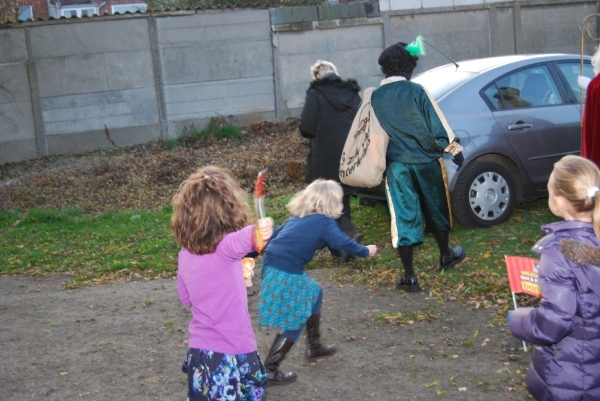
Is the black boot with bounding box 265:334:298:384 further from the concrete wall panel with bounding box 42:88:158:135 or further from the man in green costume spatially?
the concrete wall panel with bounding box 42:88:158:135

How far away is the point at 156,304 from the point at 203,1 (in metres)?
13.4

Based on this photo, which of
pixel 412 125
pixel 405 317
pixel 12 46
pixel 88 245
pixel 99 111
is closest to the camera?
pixel 405 317

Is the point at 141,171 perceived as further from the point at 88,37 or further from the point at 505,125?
the point at 505,125

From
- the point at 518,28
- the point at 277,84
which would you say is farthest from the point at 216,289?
the point at 518,28

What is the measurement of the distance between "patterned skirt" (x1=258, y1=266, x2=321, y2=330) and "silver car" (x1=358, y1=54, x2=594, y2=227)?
3168 mm

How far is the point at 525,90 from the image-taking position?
850 centimetres

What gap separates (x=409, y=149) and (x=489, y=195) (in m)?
2.03

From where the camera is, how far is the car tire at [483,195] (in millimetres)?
8016

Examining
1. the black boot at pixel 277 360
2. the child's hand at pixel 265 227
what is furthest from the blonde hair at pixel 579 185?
the black boot at pixel 277 360

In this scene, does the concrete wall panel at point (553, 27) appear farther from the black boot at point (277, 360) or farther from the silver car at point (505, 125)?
the black boot at point (277, 360)

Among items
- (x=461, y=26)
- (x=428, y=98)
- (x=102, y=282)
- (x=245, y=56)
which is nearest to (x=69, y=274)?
(x=102, y=282)

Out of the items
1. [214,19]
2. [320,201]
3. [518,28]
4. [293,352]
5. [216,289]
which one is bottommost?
[293,352]

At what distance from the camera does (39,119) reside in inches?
580

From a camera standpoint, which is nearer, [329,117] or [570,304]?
[570,304]
